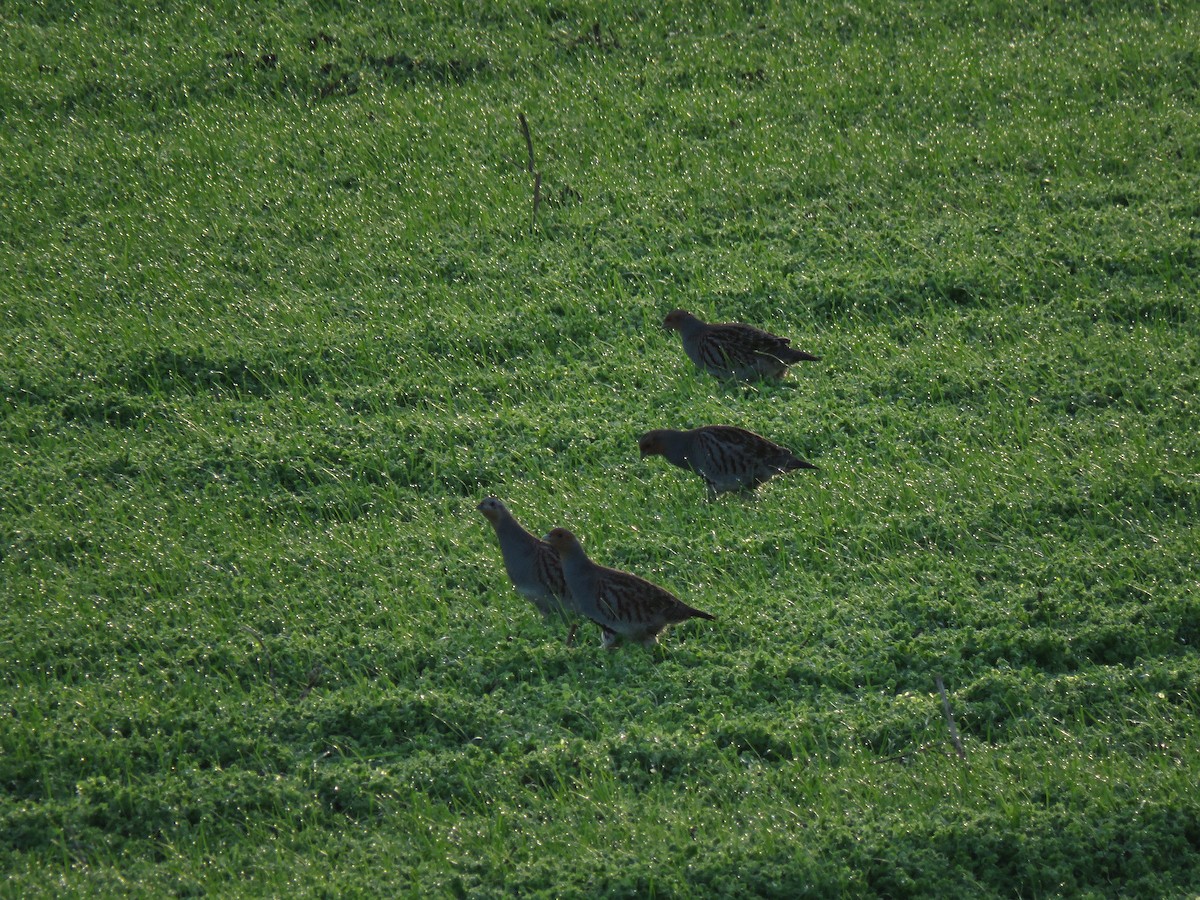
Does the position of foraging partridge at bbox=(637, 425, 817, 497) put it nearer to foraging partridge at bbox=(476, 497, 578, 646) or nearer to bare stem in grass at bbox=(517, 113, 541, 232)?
foraging partridge at bbox=(476, 497, 578, 646)

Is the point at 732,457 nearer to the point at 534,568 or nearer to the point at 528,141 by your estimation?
the point at 534,568

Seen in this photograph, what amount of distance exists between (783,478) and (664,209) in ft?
14.8

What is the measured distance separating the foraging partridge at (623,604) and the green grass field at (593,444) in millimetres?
161

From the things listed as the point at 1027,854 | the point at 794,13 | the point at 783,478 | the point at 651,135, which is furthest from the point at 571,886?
the point at 794,13

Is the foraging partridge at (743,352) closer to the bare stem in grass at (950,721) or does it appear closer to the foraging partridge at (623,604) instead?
the foraging partridge at (623,604)

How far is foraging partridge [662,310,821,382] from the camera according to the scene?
33.5ft

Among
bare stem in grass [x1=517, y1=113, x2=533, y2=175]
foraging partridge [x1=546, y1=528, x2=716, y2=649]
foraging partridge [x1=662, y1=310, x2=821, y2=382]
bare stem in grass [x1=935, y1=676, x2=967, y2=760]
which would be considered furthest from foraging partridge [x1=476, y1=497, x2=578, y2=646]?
bare stem in grass [x1=517, y1=113, x2=533, y2=175]

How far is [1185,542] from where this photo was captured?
792 cm

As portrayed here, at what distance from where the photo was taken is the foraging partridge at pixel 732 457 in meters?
8.81

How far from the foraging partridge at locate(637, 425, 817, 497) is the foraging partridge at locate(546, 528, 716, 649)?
155cm

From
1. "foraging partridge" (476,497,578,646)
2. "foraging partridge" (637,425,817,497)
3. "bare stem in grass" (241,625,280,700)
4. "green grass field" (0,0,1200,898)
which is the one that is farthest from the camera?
"foraging partridge" (637,425,817,497)

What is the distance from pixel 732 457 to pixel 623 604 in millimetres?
1770

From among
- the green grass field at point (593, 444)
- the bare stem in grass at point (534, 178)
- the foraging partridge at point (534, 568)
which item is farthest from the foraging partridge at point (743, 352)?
the bare stem in grass at point (534, 178)

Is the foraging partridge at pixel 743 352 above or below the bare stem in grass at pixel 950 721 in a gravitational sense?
above
